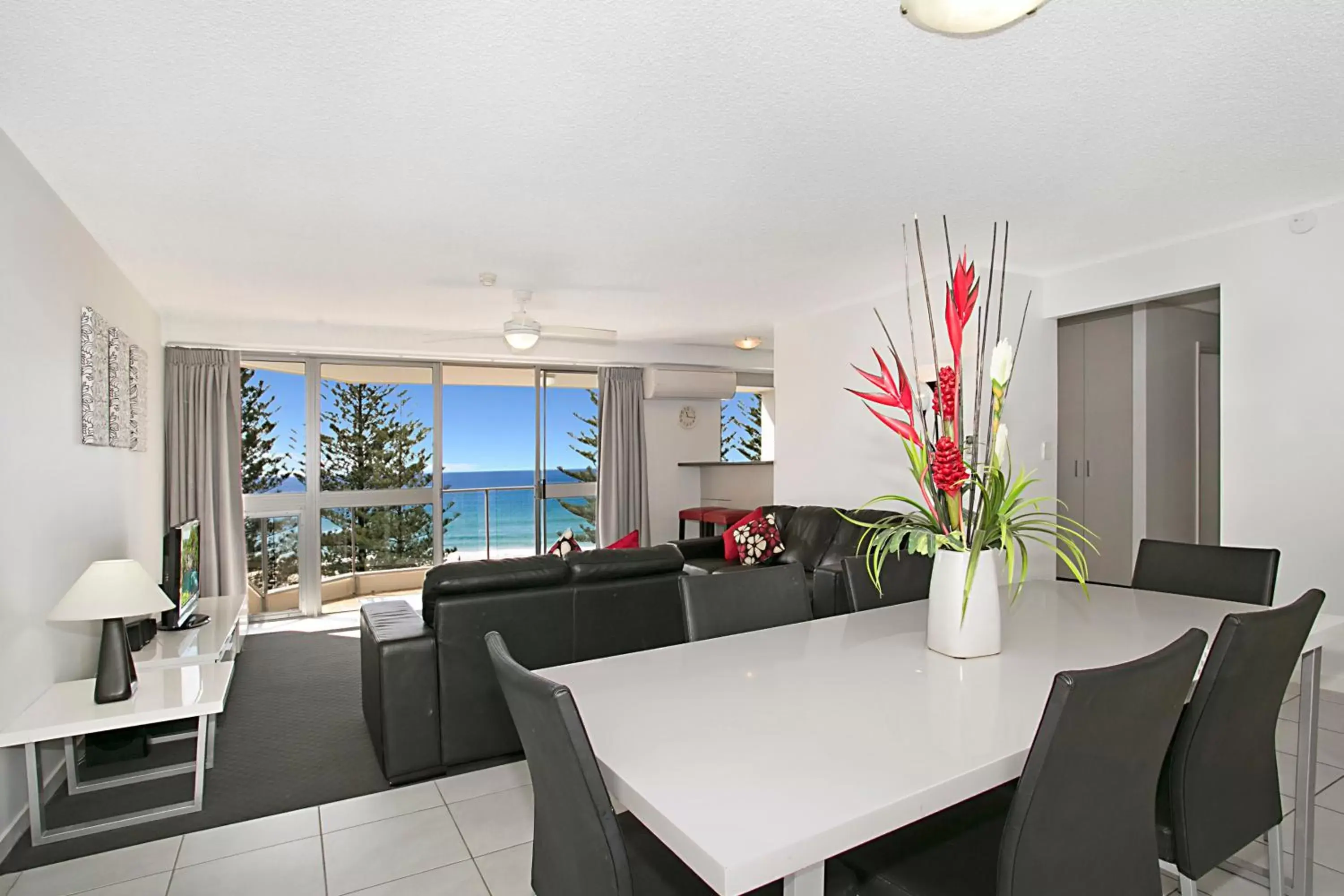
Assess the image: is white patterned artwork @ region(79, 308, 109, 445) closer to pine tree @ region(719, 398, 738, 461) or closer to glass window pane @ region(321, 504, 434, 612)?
glass window pane @ region(321, 504, 434, 612)

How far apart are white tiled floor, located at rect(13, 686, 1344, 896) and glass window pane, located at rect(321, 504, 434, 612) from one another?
12.9 feet

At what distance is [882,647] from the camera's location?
1887 mm

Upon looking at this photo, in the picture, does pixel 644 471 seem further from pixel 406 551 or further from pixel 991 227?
pixel 991 227

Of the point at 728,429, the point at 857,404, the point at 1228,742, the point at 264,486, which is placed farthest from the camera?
the point at 728,429

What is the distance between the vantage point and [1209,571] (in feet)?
8.51

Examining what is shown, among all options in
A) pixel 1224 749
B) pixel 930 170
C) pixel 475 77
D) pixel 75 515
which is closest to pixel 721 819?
pixel 1224 749

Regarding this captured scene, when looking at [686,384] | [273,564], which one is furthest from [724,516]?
[273,564]

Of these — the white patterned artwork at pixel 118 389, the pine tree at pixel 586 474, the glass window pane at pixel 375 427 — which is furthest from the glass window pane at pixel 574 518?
the white patterned artwork at pixel 118 389

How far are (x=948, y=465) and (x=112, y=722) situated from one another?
288 cm

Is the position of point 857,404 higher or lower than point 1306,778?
higher

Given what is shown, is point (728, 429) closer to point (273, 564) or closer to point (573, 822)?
point (273, 564)

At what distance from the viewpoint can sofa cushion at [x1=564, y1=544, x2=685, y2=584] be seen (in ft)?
10.4

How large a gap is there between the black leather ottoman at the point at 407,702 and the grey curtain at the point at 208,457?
11.9 feet

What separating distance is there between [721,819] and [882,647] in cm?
102
